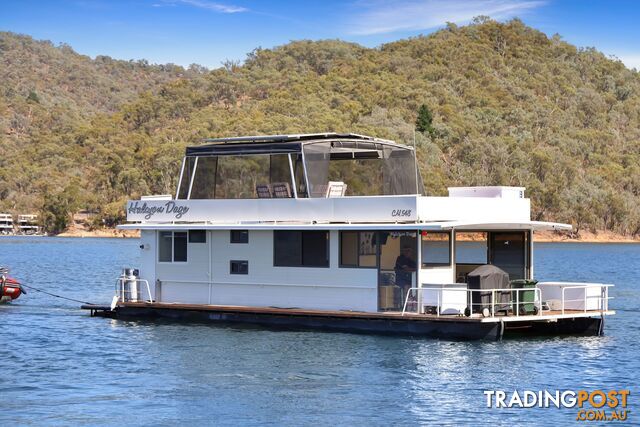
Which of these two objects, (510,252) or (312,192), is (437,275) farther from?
(312,192)

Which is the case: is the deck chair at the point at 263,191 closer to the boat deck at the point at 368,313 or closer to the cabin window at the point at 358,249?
the cabin window at the point at 358,249

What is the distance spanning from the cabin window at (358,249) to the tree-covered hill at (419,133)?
90.4 metres

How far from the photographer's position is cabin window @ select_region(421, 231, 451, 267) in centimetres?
2505

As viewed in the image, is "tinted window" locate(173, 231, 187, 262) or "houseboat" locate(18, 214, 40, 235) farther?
"houseboat" locate(18, 214, 40, 235)

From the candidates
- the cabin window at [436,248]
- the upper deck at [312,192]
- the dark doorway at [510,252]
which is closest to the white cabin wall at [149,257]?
the upper deck at [312,192]

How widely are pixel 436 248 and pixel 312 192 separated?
358 centimetres

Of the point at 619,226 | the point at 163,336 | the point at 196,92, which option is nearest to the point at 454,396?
the point at 163,336

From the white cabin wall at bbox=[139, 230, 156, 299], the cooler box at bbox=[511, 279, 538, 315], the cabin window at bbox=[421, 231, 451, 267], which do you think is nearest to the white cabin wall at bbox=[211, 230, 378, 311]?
the cabin window at bbox=[421, 231, 451, 267]

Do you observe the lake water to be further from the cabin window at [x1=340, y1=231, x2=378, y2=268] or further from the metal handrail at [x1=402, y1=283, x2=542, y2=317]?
the cabin window at [x1=340, y1=231, x2=378, y2=268]

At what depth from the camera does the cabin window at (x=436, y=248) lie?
82.2ft

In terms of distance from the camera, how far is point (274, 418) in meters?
17.7

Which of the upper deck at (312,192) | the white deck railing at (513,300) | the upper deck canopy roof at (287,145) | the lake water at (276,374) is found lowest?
the lake water at (276,374)

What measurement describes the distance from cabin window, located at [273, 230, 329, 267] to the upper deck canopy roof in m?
2.23

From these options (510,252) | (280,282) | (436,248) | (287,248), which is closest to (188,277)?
(280,282)
